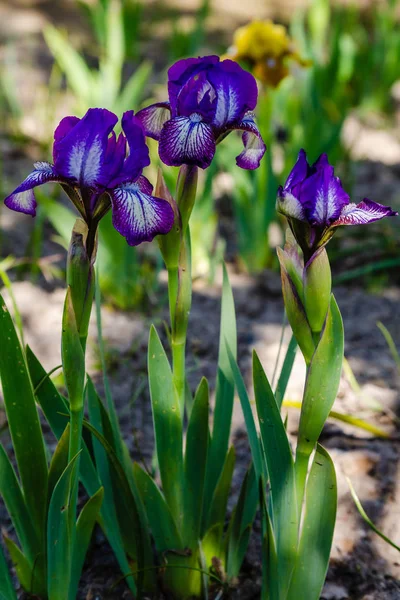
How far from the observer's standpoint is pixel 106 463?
3.51 ft

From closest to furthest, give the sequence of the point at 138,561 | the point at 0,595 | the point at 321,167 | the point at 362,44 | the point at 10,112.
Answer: the point at 321,167 < the point at 0,595 < the point at 138,561 < the point at 10,112 < the point at 362,44

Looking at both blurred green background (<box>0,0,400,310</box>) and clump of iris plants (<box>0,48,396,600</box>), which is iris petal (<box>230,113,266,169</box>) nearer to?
clump of iris plants (<box>0,48,396,600</box>)

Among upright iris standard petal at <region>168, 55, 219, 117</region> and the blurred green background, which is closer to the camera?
upright iris standard petal at <region>168, 55, 219, 117</region>

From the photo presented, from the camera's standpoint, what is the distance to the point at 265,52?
2316 millimetres

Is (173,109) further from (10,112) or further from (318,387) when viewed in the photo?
(10,112)

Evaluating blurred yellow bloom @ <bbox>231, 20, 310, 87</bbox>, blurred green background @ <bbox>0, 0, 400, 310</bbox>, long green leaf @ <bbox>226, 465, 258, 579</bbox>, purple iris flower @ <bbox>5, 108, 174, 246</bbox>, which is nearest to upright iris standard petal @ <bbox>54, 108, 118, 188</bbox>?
purple iris flower @ <bbox>5, 108, 174, 246</bbox>

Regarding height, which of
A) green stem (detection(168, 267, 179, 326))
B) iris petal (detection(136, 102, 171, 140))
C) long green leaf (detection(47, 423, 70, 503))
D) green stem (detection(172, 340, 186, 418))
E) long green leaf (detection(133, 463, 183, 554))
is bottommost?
long green leaf (detection(133, 463, 183, 554))

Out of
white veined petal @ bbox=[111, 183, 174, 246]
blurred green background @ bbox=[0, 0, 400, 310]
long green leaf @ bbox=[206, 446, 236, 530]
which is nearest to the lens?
white veined petal @ bbox=[111, 183, 174, 246]

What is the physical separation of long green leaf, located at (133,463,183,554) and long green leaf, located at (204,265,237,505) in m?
0.09

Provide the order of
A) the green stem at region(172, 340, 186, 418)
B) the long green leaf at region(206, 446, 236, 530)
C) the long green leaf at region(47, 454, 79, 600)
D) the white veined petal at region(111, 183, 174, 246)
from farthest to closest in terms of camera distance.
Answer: the long green leaf at region(206, 446, 236, 530)
the green stem at region(172, 340, 186, 418)
the long green leaf at region(47, 454, 79, 600)
the white veined petal at region(111, 183, 174, 246)

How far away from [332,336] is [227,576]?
0.55 meters

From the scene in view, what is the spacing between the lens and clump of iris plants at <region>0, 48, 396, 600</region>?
0.82 meters

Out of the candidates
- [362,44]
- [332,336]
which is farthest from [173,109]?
[362,44]

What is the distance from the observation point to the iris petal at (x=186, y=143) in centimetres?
82
